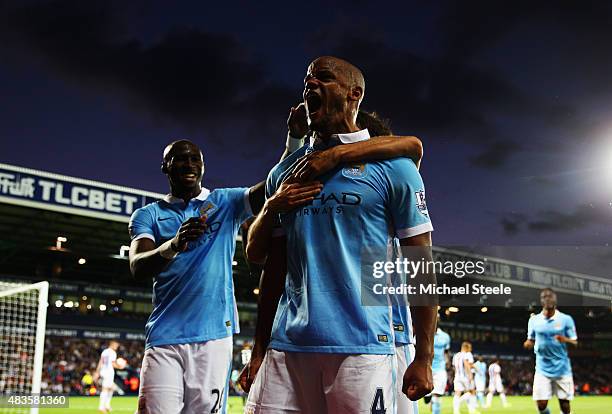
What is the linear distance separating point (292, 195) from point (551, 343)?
10.3 metres

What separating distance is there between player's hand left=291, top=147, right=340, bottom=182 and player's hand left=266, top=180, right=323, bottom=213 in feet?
0.10

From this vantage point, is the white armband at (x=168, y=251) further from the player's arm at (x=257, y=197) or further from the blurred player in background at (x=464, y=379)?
the blurred player in background at (x=464, y=379)

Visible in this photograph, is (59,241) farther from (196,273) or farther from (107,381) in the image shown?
(196,273)

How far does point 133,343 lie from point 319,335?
37421 millimetres

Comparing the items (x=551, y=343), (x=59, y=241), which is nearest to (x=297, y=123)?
(x=551, y=343)

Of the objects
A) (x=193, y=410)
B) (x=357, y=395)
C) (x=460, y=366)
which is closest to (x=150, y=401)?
(x=193, y=410)

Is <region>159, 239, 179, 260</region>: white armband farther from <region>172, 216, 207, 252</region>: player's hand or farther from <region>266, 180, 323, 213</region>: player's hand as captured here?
<region>266, 180, 323, 213</region>: player's hand

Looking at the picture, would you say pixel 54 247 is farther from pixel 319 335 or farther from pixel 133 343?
pixel 319 335

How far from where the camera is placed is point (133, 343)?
124 feet

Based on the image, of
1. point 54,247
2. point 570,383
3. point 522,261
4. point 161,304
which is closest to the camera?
point 161,304

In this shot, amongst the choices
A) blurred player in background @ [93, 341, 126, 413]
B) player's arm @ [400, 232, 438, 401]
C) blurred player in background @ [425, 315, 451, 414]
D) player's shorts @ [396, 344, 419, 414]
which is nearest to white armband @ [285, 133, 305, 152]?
player's shorts @ [396, 344, 419, 414]

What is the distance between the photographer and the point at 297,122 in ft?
13.1

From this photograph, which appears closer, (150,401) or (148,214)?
(150,401)

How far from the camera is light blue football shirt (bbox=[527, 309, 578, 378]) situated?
11.6 metres
